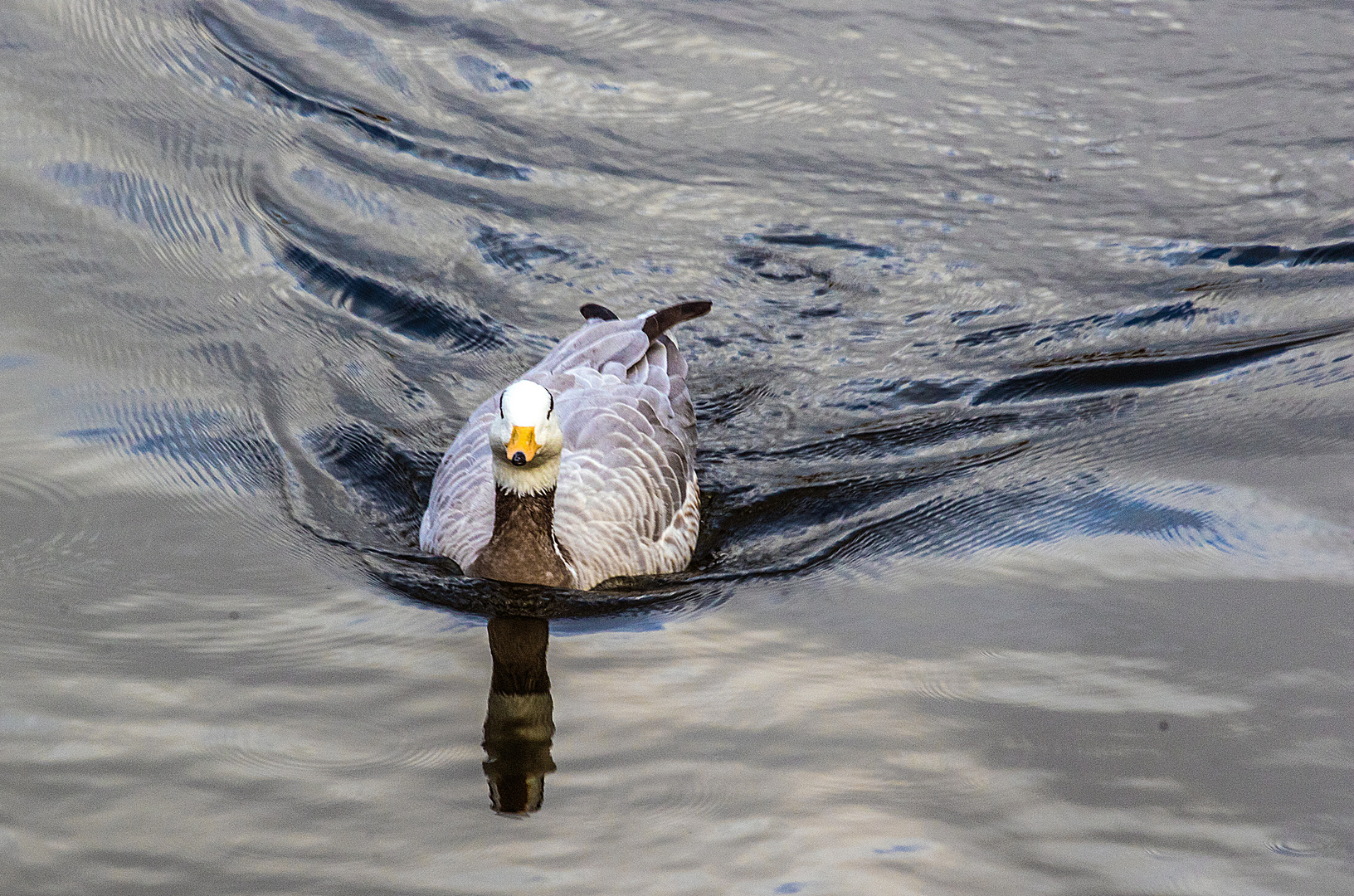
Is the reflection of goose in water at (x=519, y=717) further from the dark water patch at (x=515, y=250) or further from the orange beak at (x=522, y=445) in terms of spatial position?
the dark water patch at (x=515, y=250)

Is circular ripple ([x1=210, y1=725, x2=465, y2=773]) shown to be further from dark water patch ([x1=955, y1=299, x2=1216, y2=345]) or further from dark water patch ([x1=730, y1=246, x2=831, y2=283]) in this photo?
dark water patch ([x1=730, y1=246, x2=831, y2=283])

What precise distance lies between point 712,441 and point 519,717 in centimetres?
331

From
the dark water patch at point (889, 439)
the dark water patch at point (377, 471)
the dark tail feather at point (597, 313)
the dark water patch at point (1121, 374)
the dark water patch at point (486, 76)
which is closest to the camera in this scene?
the dark water patch at point (377, 471)

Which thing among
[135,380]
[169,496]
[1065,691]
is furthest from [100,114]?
[1065,691]

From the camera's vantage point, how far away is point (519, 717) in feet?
19.8

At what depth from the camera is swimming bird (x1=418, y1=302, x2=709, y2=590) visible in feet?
23.1

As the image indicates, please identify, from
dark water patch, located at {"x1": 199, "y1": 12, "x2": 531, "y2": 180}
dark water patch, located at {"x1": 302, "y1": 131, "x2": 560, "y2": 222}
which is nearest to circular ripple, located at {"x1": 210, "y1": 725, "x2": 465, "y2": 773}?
Result: dark water patch, located at {"x1": 302, "y1": 131, "x2": 560, "y2": 222}

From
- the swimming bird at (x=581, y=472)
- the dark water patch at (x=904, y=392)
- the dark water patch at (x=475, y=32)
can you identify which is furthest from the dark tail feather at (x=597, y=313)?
the dark water patch at (x=475, y=32)

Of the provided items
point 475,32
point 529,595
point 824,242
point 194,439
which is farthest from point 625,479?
point 475,32

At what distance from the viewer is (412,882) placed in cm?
497

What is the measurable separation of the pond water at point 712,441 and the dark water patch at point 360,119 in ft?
0.14

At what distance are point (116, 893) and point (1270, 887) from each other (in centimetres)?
402

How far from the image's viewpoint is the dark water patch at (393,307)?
9625 mm

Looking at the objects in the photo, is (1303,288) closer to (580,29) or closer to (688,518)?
(688,518)
